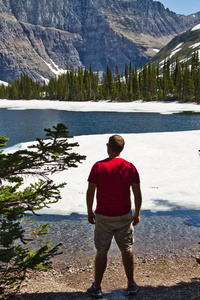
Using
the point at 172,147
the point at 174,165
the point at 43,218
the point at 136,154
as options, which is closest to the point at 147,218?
the point at 43,218

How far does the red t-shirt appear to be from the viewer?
12.9ft

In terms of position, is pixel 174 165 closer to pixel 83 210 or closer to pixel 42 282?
pixel 83 210

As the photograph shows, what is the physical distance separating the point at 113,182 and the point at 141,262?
8.01 feet

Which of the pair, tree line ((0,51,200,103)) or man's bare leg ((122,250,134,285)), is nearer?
man's bare leg ((122,250,134,285))

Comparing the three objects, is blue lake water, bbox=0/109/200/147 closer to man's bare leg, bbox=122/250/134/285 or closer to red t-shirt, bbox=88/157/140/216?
red t-shirt, bbox=88/157/140/216

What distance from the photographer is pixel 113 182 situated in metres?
3.94

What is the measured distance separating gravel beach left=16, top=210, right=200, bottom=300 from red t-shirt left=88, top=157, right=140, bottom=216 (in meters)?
1.29

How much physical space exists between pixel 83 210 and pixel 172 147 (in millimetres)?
9264

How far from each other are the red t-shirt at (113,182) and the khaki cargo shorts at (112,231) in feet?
0.27

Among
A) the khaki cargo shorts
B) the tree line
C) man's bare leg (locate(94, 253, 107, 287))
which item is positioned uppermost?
the tree line

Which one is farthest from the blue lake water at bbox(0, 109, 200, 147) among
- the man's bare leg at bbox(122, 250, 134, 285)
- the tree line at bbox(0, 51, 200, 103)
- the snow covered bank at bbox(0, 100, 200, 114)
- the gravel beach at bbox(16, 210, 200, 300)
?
the tree line at bbox(0, 51, 200, 103)

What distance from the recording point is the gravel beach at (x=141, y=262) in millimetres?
4285

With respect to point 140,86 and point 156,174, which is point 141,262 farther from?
point 140,86

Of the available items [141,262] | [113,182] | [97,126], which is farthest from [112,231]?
[97,126]
